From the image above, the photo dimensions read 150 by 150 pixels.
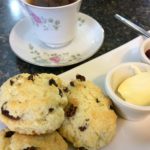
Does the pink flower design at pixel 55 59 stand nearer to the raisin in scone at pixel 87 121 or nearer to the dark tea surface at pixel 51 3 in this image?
the dark tea surface at pixel 51 3

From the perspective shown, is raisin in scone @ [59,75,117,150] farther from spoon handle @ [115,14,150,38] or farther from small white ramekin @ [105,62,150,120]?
spoon handle @ [115,14,150,38]

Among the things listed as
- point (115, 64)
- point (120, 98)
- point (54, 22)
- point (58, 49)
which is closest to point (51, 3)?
point (54, 22)

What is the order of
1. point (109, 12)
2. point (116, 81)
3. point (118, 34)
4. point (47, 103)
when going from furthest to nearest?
point (109, 12), point (118, 34), point (116, 81), point (47, 103)

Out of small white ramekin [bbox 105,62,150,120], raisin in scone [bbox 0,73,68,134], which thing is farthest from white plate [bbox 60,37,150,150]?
raisin in scone [bbox 0,73,68,134]

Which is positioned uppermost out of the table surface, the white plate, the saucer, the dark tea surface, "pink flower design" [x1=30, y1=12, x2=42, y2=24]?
the dark tea surface

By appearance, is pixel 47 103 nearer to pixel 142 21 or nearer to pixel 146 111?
pixel 146 111

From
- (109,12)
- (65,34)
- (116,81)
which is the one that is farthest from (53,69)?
(109,12)

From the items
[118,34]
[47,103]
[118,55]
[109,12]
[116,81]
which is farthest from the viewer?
[109,12]

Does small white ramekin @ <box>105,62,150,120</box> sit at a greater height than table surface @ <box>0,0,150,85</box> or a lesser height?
greater
